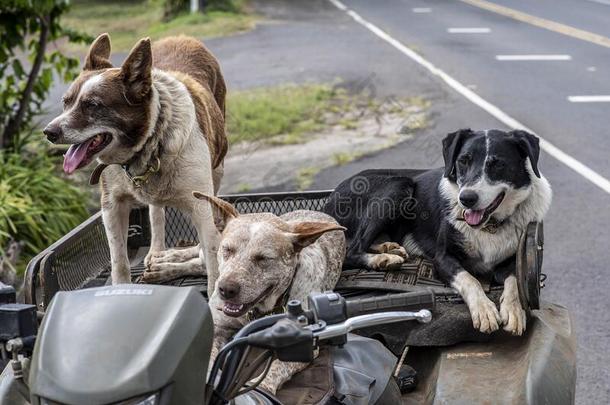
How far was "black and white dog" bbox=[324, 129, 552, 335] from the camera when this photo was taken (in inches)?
150

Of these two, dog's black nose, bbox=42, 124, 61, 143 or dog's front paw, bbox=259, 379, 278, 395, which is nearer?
dog's front paw, bbox=259, 379, 278, 395

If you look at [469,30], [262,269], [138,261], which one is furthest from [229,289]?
[469,30]

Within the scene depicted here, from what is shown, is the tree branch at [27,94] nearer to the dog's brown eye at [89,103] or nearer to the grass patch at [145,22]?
the dog's brown eye at [89,103]

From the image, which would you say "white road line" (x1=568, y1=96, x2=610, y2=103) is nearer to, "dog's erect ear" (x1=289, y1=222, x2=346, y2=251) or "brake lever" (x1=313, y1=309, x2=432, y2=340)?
"dog's erect ear" (x1=289, y1=222, x2=346, y2=251)

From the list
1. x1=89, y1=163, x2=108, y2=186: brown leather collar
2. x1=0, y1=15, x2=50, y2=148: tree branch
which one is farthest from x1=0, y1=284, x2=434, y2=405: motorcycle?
x1=0, y1=15, x2=50, y2=148: tree branch

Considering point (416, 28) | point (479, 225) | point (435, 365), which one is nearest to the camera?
point (435, 365)

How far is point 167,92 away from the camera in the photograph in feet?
13.2

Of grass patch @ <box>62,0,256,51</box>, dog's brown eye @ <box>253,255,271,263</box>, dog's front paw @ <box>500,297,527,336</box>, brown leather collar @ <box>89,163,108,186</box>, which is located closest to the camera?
dog's brown eye @ <box>253,255,271,263</box>

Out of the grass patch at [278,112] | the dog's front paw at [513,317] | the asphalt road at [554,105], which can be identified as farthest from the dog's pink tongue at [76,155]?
the grass patch at [278,112]

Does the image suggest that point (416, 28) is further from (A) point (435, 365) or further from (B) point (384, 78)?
(A) point (435, 365)

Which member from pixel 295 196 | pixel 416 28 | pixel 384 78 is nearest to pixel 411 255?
pixel 295 196

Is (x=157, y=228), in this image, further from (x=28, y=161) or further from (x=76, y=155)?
(x=28, y=161)

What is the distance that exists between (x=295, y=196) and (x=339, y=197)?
24cm

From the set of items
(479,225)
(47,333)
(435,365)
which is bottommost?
(435,365)
